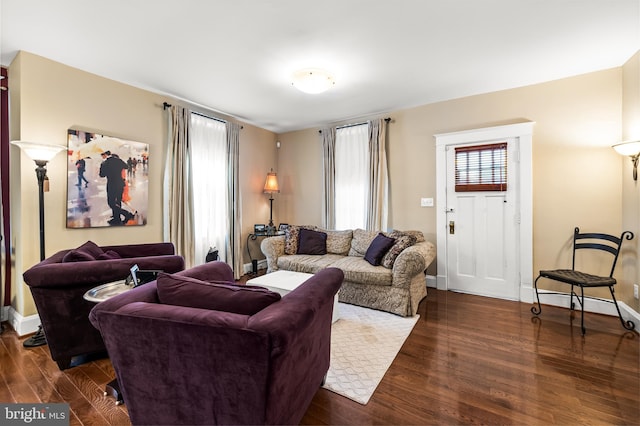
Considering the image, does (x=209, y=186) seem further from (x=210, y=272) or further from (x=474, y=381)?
(x=474, y=381)

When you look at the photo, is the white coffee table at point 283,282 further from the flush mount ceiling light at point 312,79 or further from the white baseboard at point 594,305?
the white baseboard at point 594,305

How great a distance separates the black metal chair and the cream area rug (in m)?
1.49

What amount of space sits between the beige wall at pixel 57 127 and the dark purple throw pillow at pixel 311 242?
201 cm

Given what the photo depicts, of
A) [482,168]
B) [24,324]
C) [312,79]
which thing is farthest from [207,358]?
[482,168]

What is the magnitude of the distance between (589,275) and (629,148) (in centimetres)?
133

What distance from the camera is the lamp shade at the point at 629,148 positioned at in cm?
268

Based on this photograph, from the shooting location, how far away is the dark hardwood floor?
1.65 metres

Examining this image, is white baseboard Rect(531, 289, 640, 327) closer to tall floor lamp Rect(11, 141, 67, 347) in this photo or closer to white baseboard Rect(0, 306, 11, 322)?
tall floor lamp Rect(11, 141, 67, 347)

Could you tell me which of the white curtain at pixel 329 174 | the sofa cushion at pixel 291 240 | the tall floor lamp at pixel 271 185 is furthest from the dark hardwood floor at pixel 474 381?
the tall floor lamp at pixel 271 185

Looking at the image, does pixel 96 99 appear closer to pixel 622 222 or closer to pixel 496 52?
pixel 496 52

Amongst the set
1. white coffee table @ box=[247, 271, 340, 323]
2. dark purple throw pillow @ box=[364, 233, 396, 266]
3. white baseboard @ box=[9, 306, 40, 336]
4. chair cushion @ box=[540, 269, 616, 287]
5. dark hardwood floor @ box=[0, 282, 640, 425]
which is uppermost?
dark purple throw pillow @ box=[364, 233, 396, 266]

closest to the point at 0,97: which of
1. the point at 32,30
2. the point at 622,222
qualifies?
the point at 32,30

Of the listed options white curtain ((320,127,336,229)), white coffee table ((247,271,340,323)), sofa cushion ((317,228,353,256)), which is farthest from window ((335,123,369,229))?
white coffee table ((247,271,340,323))

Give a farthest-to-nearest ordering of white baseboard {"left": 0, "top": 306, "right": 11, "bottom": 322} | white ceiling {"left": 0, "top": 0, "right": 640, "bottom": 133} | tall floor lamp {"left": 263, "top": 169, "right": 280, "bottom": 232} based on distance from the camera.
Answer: tall floor lamp {"left": 263, "top": 169, "right": 280, "bottom": 232} < white baseboard {"left": 0, "top": 306, "right": 11, "bottom": 322} < white ceiling {"left": 0, "top": 0, "right": 640, "bottom": 133}
